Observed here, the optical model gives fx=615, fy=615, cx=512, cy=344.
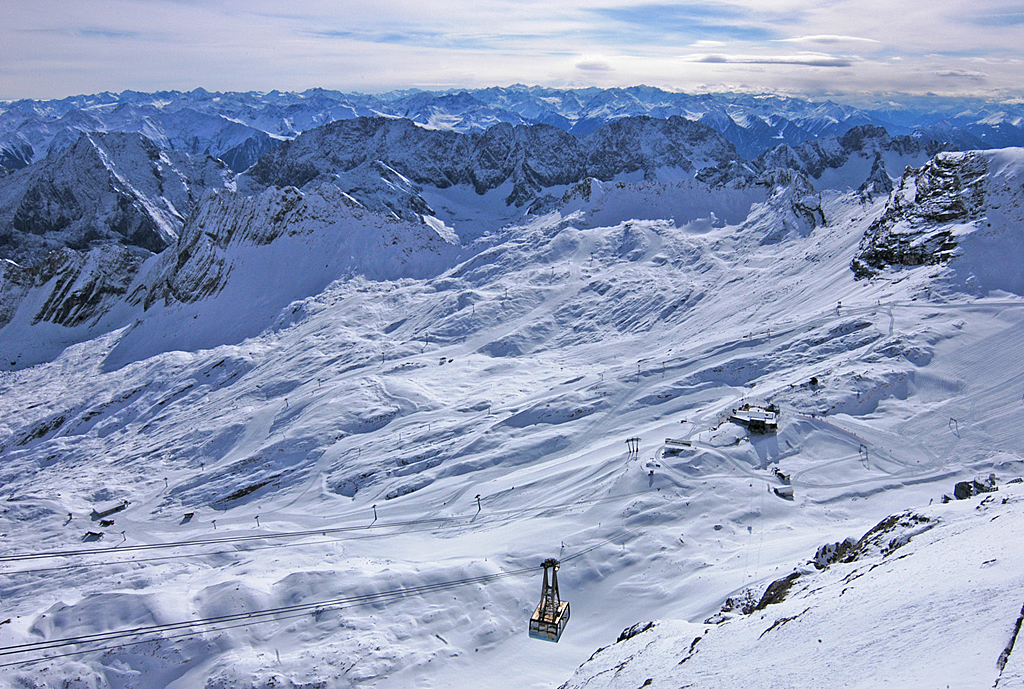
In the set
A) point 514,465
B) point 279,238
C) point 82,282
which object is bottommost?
point 514,465

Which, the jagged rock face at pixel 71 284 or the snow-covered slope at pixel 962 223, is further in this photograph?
the jagged rock face at pixel 71 284

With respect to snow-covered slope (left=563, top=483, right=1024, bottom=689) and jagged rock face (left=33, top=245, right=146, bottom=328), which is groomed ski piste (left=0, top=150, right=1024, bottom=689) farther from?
jagged rock face (left=33, top=245, right=146, bottom=328)

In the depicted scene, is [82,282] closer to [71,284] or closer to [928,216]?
[71,284]

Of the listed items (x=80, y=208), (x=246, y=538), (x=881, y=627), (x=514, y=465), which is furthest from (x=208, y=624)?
(x=80, y=208)

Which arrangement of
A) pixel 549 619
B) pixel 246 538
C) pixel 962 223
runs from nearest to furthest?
pixel 549 619 < pixel 246 538 < pixel 962 223

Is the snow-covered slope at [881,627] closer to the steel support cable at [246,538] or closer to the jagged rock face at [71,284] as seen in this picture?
the steel support cable at [246,538]

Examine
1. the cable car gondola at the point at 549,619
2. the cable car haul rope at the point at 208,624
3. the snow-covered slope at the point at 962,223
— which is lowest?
the cable car haul rope at the point at 208,624

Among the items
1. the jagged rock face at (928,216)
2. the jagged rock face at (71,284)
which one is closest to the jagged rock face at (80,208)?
the jagged rock face at (71,284)
